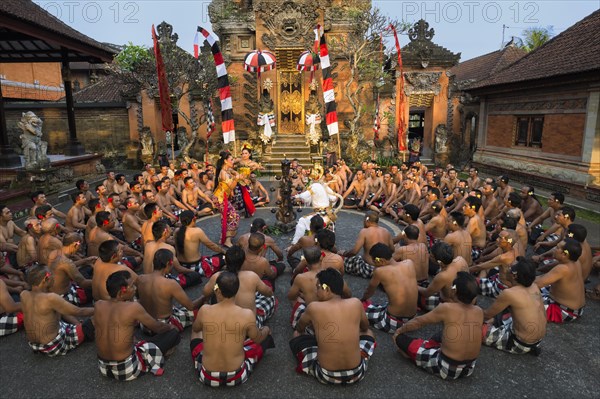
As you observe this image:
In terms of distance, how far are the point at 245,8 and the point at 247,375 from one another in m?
23.6

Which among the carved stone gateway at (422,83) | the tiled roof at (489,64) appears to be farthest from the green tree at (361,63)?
the tiled roof at (489,64)

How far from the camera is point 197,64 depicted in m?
19.2

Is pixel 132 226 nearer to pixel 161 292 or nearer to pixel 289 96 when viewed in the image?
pixel 161 292

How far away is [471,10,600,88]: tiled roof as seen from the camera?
1275cm

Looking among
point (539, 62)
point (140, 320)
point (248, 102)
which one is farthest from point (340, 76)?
point (140, 320)

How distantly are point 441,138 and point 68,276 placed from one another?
64.7ft

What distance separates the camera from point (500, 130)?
60.1 ft

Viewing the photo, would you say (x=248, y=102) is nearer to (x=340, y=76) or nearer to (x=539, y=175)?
(x=340, y=76)

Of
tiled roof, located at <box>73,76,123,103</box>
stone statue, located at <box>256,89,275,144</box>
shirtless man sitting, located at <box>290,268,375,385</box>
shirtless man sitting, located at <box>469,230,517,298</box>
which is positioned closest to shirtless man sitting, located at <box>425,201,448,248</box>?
shirtless man sitting, located at <box>469,230,517,298</box>

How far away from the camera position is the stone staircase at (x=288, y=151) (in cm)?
1994

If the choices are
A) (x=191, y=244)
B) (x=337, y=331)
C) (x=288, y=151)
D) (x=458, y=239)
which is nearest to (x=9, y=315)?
(x=191, y=244)

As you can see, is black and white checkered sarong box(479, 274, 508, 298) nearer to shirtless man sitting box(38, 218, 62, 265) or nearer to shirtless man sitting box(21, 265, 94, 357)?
shirtless man sitting box(21, 265, 94, 357)

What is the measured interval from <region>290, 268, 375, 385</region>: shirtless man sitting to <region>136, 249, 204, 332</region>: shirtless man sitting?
1703mm

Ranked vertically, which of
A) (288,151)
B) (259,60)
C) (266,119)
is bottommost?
(288,151)
